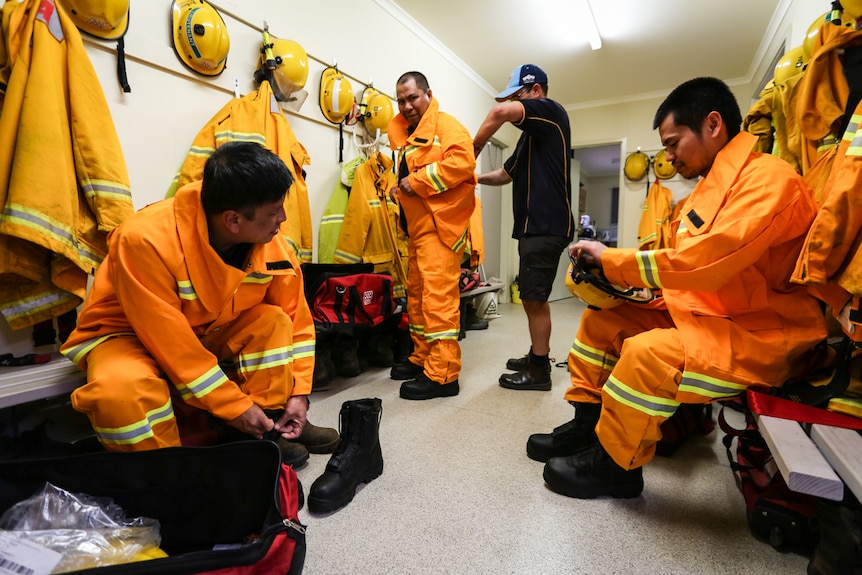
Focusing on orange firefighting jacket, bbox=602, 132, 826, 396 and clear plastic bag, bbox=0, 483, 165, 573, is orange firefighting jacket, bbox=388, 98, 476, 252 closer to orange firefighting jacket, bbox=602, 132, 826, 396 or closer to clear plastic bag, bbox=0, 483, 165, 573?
orange firefighting jacket, bbox=602, 132, 826, 396

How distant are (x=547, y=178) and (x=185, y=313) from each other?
5.96 ft

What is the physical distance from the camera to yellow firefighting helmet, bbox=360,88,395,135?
10.0 ft

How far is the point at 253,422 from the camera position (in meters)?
1.18

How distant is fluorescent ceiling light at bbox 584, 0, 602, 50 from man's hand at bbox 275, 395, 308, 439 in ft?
12.6

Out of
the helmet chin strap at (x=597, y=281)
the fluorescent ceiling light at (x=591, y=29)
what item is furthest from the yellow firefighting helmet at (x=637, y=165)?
the helmet chin strap at (x=597, y=281)

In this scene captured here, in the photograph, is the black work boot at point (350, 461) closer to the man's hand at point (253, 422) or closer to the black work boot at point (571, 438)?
the man's hand at point (253, 422)

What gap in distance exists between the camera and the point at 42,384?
121 cm

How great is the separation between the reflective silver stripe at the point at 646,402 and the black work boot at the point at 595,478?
0.83 feet

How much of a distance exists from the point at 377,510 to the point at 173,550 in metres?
0.52

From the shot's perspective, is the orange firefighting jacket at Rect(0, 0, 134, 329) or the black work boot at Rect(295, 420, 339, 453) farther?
the black work boot at Rect(295, 420, 339, 453)

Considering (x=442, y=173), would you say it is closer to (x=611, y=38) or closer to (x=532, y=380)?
(x=532, y=380)

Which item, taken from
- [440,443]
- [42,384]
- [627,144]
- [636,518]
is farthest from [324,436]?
[627,144]

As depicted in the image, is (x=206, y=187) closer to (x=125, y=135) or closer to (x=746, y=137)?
(x=125, y=135)

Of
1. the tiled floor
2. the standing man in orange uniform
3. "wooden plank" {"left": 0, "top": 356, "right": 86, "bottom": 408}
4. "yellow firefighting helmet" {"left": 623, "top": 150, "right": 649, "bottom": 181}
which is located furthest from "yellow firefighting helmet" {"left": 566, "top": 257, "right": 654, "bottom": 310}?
"yellow firefighting helmet" {"left": 623, "top": 150, "right": 649, "bottom": 181}
